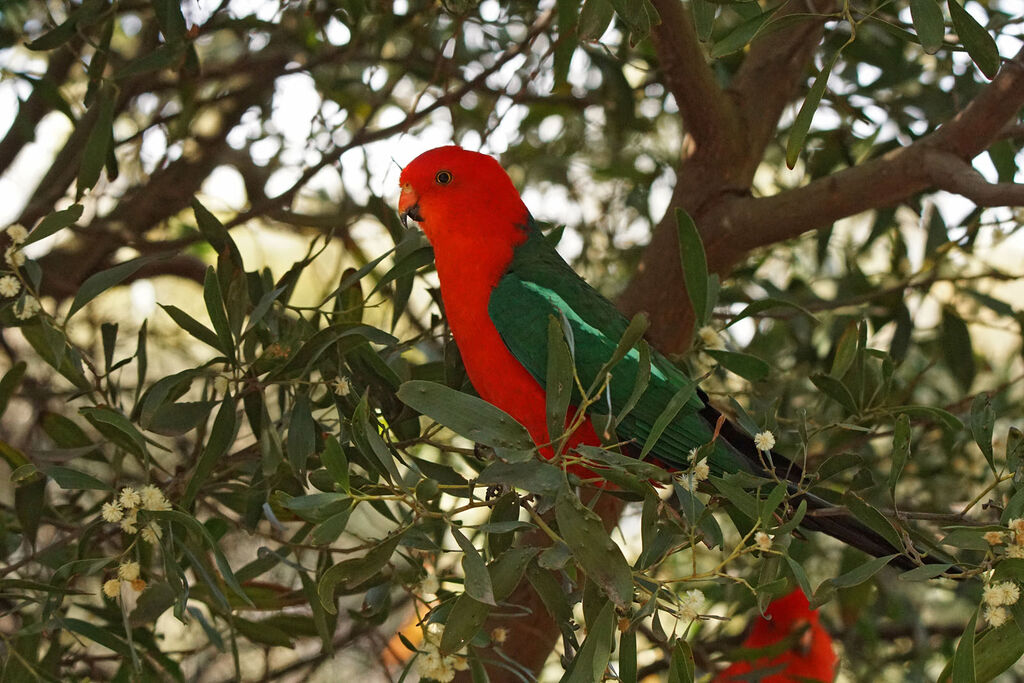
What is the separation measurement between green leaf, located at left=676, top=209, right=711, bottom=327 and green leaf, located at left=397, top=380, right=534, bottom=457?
472mm

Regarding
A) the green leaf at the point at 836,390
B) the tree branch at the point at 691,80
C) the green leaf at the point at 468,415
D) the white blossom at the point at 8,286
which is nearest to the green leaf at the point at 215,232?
the white blossom at the point at 8,286

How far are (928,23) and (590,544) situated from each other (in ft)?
2.58

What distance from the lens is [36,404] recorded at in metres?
2.56

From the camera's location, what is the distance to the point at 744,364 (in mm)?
1730

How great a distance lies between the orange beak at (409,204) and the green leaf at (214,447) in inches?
22.7

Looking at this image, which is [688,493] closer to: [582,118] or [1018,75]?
[1018,75]

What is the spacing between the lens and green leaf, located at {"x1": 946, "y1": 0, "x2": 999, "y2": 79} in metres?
1.36

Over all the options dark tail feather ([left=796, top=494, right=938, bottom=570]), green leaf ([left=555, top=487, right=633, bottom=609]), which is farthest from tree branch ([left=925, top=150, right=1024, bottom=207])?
green leaf ([left=555, top=487, right=633, bottom=609])

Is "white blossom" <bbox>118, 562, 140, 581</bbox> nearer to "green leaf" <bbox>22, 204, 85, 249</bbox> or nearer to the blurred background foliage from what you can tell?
the blurred background foliage

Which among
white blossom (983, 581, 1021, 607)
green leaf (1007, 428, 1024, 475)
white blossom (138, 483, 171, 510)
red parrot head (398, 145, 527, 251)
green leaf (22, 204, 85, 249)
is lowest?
white blossom (983, 581, 1021, 607)

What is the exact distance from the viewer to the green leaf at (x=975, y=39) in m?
1.36

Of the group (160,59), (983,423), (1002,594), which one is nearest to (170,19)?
(160,59)

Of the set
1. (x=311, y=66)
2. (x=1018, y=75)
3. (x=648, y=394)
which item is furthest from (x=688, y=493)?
(x=311, y=66)

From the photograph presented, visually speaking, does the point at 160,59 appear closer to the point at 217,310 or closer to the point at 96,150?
the point at 96,150
